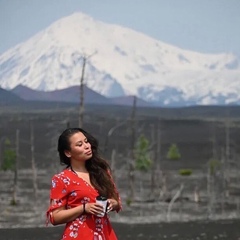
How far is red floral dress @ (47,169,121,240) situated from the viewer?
404 centimetres

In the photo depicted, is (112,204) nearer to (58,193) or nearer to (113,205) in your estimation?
(113,205)

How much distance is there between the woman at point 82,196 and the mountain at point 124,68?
147 ft

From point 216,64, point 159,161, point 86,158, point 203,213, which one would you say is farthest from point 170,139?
point 86,158

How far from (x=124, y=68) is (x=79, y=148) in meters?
58.5

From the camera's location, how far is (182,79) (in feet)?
212

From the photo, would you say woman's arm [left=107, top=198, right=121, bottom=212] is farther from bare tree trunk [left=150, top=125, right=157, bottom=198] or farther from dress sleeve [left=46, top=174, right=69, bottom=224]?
bare tree trunk [left=150, top=125, right=157, bottom=198]

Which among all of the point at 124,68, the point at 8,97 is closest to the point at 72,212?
the point at 8,97

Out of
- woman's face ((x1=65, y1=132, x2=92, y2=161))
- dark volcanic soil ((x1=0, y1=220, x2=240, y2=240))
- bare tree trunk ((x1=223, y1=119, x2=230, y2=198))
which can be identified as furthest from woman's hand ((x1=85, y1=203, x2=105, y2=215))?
bare tree trunk ((x1=223, y1=119, x2=230, y2=198))

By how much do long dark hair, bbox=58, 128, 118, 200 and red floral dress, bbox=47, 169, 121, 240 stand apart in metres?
0.08

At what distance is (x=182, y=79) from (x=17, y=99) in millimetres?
21678

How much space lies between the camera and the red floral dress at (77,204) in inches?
159

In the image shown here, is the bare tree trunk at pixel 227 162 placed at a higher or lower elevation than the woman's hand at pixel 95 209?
lower

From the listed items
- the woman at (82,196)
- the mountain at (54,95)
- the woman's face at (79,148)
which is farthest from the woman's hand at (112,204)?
the mountain at (54,95)

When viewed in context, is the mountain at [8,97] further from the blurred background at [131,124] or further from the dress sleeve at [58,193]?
the dress sleeve at [58,193]
